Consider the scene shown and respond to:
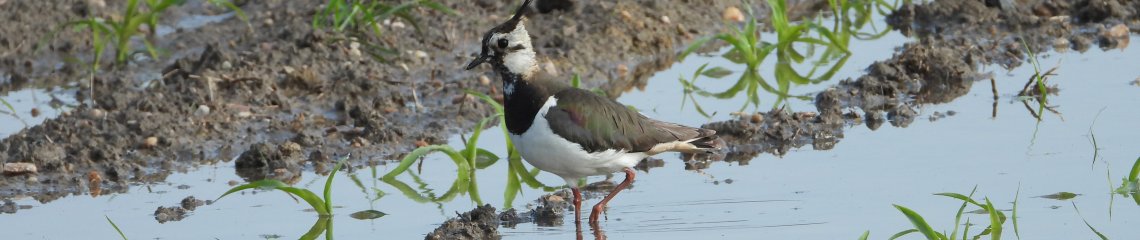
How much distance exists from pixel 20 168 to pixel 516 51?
2630mm

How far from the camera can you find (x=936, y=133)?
30.8 feet

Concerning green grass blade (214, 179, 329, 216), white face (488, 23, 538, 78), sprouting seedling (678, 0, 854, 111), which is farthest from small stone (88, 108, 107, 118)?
sprouting seedling (678, 0, 854, 111)

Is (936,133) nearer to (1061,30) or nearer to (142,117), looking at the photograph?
(1061,30)

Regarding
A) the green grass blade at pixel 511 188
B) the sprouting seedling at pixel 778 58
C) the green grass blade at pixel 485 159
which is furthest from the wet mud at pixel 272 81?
the green grass blade at pixel 511 188

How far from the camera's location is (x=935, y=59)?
34.9ft

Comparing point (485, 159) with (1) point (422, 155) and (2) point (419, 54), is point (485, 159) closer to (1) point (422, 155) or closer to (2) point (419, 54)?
(1) point (422, 155)

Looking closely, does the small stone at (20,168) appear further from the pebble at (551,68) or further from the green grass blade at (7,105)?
the pebble at (551,68)

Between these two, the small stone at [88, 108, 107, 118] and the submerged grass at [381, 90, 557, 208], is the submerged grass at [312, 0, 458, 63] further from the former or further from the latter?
the submerged grass at [381, 90, 557, 208]

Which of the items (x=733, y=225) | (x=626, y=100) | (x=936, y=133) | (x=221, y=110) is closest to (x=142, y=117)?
(x=221, y=110)

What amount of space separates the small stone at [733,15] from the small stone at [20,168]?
5.35m

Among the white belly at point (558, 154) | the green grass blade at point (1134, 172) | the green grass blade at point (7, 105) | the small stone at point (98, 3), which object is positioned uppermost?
the small stone at point (98, 3)

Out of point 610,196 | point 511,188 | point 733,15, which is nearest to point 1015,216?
point 610,196

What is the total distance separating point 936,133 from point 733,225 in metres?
2.21

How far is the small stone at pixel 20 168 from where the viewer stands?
8602 millimetres
